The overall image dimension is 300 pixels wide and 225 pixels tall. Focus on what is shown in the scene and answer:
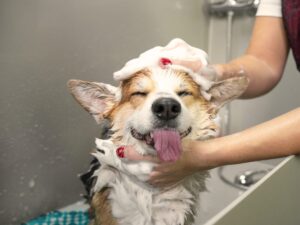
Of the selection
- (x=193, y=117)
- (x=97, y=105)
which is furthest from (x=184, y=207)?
(x=97, y=105)

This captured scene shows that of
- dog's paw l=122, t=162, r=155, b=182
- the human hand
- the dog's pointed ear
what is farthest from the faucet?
dog's paw l=122, t=162, r=155, b=182

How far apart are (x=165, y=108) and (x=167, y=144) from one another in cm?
7

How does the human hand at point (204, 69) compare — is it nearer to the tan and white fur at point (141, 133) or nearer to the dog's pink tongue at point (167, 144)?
the tan and white fur at point (141, 133)

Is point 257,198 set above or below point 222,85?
below

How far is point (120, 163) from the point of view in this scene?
828mm

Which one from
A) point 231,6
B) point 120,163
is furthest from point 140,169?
point 231,6

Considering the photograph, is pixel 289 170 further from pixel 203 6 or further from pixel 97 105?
pixel 203 6

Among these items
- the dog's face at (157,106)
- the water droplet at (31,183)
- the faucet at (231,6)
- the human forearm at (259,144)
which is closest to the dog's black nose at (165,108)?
the dog's face at (157,106)

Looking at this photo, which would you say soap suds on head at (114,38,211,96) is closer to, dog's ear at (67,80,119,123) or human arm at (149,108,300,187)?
dog's ear at (67,80,119,123)

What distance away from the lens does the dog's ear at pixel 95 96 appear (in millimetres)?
819

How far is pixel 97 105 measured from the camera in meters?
0.86

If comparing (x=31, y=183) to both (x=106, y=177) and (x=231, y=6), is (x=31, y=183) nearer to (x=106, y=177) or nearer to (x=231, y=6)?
(x=106, y=177)

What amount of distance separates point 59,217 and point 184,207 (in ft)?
2.00

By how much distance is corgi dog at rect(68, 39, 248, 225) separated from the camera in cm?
78
